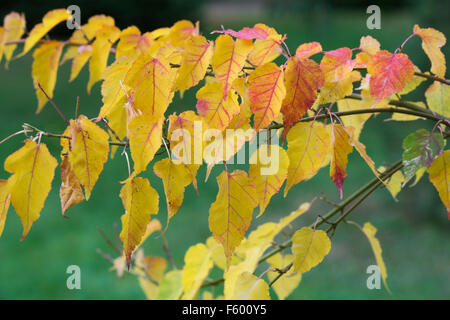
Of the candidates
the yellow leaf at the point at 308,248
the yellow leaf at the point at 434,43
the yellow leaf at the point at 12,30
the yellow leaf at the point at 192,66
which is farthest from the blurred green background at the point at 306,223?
the yellow leaf at the point at 192,66

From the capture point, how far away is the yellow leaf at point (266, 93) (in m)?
0.52

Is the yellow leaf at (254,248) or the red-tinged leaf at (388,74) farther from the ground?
the red-tinged leaf at (388,74)

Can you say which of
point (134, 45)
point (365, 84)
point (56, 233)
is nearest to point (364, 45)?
point (365, 84)

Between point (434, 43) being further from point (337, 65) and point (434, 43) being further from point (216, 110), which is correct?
point (216, 110)

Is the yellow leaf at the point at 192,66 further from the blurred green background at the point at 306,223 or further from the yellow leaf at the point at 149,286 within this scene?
the blurred green background at the point at 306,223

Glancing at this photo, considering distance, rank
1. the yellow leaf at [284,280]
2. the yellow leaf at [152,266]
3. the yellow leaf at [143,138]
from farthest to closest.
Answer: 1. the yellow leaf at [152,266]
2. the yellow leaf at [284,280]
3. the yellow leaf at [143,138]

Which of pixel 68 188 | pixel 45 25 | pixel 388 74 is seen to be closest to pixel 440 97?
pixel 388 74

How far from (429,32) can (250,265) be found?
467 millimetres

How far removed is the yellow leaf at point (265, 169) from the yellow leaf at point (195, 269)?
369 mm

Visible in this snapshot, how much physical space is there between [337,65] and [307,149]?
112 mm

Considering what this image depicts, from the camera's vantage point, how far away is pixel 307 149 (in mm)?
587

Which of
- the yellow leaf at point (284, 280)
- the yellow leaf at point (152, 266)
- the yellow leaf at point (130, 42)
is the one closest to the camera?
the yellow leaf at point (130, 42)

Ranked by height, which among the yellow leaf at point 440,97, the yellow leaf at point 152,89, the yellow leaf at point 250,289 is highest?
the yellow leaf at point 440,97

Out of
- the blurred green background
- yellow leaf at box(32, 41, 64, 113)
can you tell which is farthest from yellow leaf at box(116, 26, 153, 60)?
the blurred green background
